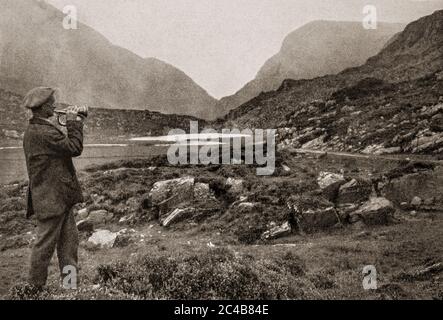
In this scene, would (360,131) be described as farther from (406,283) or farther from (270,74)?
(270,74)

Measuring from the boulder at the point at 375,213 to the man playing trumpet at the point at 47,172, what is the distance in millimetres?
13864

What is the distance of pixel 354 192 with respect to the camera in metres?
19.9

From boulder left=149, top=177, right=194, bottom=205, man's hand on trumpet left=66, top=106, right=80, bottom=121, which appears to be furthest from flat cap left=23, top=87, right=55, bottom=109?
boulder left=149, top=177, right=194, bottom=205

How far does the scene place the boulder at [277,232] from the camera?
17.5 m

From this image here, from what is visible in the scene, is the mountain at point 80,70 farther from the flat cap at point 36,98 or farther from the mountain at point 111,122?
the flat cap at point 36,98

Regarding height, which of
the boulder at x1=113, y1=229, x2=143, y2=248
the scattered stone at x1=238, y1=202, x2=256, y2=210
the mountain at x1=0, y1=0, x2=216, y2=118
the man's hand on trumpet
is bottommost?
the boulder at x1=113, y1=229, x2=143, y2=248

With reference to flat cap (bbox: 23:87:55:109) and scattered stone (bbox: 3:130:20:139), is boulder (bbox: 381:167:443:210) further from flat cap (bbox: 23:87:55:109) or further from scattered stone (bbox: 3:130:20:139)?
scattered stone (bbox: 3:130:20:139)

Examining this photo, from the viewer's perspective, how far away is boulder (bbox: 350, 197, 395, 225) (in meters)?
18.2

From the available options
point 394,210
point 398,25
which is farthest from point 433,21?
point 394,210

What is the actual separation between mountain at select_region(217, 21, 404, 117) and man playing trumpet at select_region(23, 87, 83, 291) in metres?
92.9

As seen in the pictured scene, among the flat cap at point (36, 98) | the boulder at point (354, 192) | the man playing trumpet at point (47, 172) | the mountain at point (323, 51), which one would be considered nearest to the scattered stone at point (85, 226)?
the boulder at point (354, 192)

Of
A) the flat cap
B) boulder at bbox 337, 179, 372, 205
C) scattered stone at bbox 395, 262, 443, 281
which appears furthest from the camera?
boulder at bbox 337, 179, 372, 205
